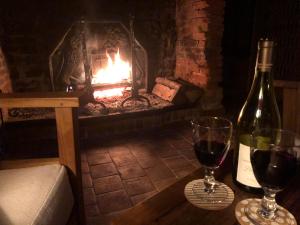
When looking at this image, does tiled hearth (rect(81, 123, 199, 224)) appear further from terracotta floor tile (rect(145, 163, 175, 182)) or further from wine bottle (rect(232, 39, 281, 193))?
wine bottle (rect(232, 39, 281, 193))

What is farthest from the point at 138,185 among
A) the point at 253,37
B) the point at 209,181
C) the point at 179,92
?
the point at 253,37

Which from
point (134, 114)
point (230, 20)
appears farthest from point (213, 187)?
point (230, 20)

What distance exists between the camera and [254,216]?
601 mm

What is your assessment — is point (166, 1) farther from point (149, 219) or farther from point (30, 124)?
point (149, 219)

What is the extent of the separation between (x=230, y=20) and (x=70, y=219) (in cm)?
293

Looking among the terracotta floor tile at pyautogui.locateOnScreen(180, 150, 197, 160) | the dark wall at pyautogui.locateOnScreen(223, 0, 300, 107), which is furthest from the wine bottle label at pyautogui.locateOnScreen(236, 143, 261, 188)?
the dark wall at pyautogui.locateOnScreen(223, 0, 300, 107)

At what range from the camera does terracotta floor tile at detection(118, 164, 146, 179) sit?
177 cm

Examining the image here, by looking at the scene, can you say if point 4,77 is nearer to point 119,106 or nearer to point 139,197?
point 119,106

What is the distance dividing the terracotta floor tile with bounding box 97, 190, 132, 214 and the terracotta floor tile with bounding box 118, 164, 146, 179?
6.9 inches

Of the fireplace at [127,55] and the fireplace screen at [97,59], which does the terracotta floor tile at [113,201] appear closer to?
the fireplace at [127,55]

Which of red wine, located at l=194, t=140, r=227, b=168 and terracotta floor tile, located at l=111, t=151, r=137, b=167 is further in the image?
terracotta floor tile, located at l=111, t=151, r=137, b=167

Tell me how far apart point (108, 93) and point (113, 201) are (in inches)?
57.9

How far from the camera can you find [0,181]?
90 centimetres

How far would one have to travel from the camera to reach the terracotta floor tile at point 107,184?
162 centimetres
